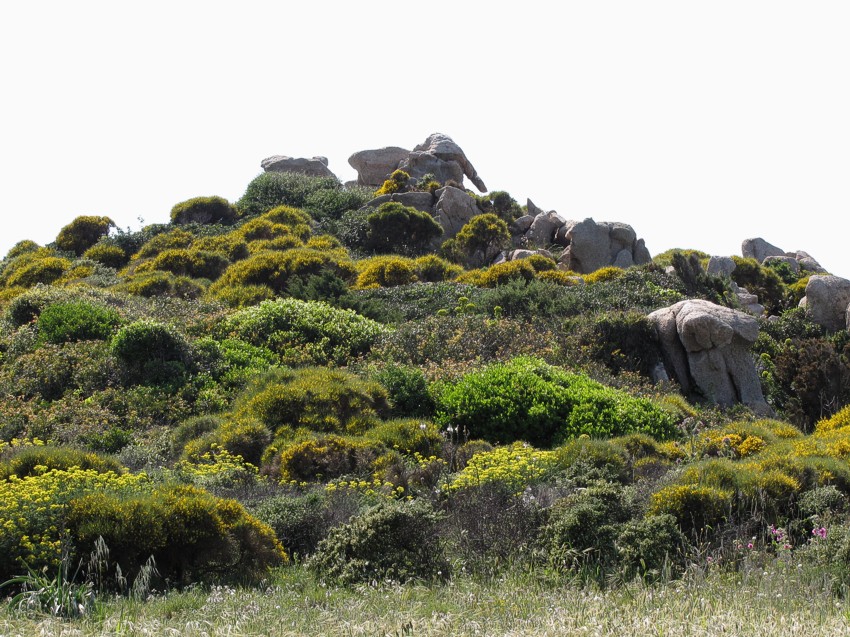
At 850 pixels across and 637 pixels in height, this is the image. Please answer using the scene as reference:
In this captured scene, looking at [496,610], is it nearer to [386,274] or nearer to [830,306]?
[830,306]

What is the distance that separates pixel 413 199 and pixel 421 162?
21.7 feet

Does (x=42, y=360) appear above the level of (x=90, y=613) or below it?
above

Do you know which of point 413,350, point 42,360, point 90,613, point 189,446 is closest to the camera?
point 90,613

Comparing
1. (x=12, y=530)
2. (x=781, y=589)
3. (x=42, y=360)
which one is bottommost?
(x=781, y=589)

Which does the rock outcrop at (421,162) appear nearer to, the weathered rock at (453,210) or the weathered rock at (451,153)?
the weathered rock at (451,153)

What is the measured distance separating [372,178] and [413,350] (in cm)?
3351

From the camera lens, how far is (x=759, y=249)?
37.8 m

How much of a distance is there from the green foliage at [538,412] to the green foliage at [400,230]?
2100 centimetres

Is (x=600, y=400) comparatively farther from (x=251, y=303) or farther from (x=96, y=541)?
(x=251, y=303)

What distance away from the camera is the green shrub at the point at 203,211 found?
3862 centimetres

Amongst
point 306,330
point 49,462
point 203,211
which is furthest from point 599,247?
point 49,462

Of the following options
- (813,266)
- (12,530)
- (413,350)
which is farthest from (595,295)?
(813,266)

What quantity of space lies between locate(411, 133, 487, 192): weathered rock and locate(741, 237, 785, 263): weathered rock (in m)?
14.2

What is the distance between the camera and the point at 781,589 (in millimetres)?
5809
